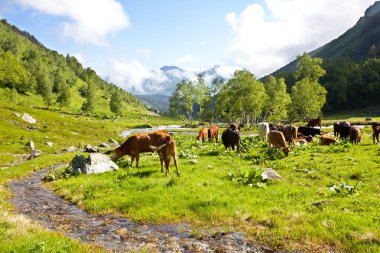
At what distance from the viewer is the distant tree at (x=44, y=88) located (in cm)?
15900

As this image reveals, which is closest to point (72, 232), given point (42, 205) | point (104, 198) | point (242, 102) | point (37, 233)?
point (37, 233)

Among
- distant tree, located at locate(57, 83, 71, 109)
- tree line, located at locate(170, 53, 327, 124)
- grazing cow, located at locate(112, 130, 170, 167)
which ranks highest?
distant tree, located at locate(57, 83, 71, 109)

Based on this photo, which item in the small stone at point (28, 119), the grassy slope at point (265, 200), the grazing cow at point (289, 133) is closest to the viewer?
the grassy slope at point (265, 200)

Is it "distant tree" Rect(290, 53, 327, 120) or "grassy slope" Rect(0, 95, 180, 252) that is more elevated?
"distant tree" Rect(290, 53, 327, 120)

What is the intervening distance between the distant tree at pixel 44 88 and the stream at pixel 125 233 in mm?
153736

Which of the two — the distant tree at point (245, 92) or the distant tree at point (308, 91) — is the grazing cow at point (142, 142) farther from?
the distant tree at point (308, 91)

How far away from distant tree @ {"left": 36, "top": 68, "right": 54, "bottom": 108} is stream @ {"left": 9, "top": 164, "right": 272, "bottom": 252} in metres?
154

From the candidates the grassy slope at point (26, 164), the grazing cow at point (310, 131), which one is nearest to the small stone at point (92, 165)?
the grassy slope at point (26, 164)

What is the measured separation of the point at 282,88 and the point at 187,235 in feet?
350

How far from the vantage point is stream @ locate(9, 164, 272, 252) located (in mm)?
12156

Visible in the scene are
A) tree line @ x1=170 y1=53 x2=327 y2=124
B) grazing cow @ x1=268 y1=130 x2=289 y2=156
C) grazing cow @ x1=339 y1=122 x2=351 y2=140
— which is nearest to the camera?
grazing cow @ x1=268 y1=130 x2=289 y2=156

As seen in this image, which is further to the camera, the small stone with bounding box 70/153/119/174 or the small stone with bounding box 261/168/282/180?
the small stone with bounding box 70/153/119/174

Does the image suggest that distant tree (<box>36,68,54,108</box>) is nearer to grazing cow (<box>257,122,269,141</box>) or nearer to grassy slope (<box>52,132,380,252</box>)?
grazing cow (<box>257,122,269,141</box>)

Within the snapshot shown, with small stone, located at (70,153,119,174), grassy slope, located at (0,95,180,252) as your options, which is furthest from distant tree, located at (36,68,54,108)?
small stone, located at (70,153,119,174)
